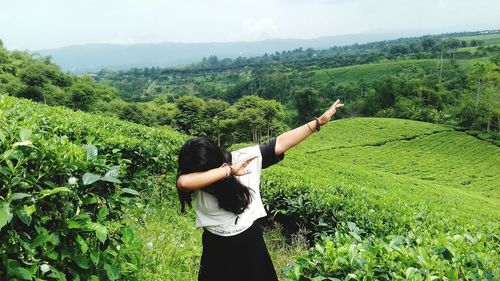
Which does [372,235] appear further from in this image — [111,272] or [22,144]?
[22,144]

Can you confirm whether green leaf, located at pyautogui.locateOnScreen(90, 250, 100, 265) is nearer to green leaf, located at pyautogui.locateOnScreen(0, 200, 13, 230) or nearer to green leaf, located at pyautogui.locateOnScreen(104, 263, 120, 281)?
green leaf, located at pyautogui.locateOnScreen(104, 263, 120, 281)

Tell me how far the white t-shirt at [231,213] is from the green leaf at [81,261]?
3.11 ft

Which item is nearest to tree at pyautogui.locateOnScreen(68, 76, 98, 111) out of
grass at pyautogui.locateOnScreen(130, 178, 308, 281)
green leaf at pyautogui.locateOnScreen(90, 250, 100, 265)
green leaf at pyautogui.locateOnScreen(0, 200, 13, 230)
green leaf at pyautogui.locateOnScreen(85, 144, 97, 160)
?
grass at pyautogui.locateOnScreen(130, 178, 308, 281)

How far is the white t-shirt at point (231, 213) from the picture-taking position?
300 cm

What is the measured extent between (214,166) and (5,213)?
4.44 feet

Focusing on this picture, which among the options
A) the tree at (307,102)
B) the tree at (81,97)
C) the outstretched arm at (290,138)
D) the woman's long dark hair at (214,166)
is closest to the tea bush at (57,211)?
the woman's long dark hair at (214,166)

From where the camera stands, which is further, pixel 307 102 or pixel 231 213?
pixel 307 102

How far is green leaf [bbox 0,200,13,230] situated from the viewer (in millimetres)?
1779

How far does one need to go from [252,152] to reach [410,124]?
54901 mm

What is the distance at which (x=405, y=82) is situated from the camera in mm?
75125

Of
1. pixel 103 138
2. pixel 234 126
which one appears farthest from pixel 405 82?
pixel 103 138

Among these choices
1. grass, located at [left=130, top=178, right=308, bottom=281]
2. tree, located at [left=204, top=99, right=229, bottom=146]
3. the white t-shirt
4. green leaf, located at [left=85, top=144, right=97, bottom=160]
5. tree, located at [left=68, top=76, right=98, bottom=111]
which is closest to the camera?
green leaf, located at [left=85, top=144, right=97, bottom=160]

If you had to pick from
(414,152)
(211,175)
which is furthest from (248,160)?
(414,152)

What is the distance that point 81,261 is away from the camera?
89.1 inches
